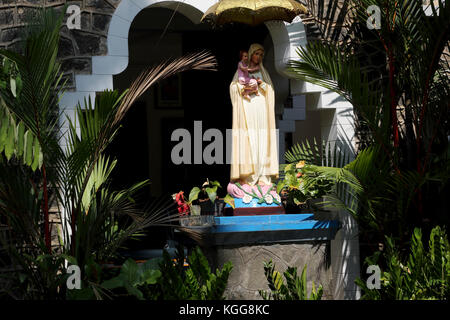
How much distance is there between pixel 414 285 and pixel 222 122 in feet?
14.9

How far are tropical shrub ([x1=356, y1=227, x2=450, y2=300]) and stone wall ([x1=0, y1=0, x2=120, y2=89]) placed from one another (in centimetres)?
321

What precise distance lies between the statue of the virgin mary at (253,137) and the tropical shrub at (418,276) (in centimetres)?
136

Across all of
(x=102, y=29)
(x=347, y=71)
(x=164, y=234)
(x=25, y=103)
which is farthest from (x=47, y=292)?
(x=164, y=234)

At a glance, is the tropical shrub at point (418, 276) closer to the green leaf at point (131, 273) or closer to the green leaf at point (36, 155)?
the green leaf at point (131, 273)

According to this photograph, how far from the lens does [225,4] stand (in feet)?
18.3

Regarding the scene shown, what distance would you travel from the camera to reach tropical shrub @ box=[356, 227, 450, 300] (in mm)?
4828

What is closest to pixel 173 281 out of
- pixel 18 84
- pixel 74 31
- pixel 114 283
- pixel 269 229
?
pixel 114 283

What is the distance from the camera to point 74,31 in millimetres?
5961

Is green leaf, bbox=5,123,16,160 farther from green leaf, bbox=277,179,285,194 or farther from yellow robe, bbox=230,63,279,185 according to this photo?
green leaf, bbox=277,179,285,194

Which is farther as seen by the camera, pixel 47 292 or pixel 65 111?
pixel 65 111

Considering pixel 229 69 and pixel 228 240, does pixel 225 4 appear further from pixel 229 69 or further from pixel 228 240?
pixel 229 69

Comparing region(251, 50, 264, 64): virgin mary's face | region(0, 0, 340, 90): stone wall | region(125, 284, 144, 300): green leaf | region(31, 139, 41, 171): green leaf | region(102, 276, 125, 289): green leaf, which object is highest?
region(0, 0, 340, 90): stone wall

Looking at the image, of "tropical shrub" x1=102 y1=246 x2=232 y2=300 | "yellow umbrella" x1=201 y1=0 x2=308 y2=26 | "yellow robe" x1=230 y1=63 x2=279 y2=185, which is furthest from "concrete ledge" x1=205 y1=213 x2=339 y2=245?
"yellow umbrella" x1=201 y1=0 x2=308 y2=26

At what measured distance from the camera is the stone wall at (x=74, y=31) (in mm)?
5855
